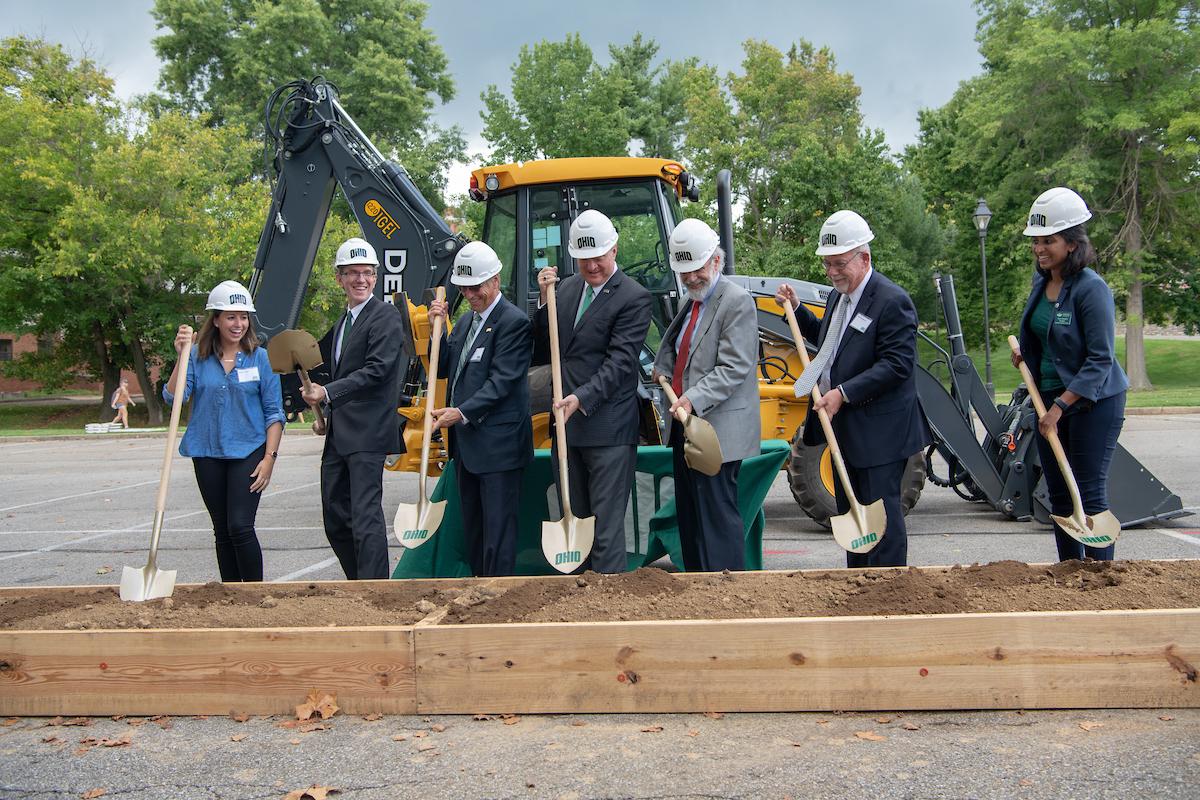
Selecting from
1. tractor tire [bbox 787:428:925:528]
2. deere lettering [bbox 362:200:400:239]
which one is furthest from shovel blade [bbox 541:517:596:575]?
deere lettering [bbox 362:200:400:239]

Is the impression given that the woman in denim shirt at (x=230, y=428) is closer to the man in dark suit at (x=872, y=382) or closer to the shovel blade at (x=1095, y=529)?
the man in dark suit at (x=872, y=382)

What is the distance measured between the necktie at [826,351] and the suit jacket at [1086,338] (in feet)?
3.08

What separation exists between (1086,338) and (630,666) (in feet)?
8.97

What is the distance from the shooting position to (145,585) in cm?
482

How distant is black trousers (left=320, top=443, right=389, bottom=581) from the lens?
553cm

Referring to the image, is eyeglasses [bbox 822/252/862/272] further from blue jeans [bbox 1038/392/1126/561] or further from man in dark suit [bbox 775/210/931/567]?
blue jeans [bbox 1038/392/1126/561]

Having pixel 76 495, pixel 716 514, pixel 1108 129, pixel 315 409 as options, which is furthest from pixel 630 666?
pixel 1108 129

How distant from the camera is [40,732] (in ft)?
13.0

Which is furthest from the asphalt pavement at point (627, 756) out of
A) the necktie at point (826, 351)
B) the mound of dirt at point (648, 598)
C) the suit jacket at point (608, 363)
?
the necktie at point (826, 351)

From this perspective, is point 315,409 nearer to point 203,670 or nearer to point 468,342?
point 468,342

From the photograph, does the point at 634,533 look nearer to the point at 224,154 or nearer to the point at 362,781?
the point at 362,781

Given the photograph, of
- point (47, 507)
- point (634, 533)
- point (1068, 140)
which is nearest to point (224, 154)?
point (47, 507)

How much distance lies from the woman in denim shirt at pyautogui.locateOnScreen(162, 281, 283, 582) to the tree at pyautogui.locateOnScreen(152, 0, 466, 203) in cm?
3520

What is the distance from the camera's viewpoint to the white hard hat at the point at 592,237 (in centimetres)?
523
